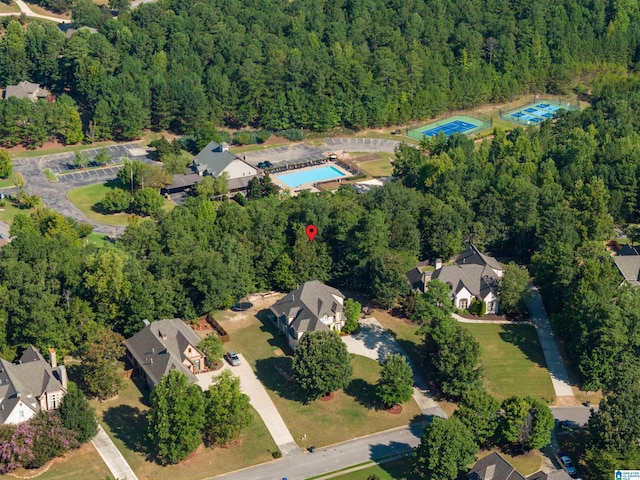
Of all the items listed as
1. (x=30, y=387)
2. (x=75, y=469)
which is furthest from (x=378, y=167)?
(x=75, y=469)

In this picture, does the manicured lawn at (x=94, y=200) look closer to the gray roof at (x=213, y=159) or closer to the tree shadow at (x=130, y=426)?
the gray roof at (x=213, y=159)

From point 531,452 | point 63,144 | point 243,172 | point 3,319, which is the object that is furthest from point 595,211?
point 63,144

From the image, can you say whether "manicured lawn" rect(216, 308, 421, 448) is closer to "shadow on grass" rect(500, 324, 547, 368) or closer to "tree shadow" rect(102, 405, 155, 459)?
"tree shadow" rect(102, 405, 155, 459)

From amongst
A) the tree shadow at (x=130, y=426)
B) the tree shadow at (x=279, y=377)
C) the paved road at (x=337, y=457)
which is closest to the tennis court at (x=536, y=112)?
the tree shadow at (x=279, y=377)

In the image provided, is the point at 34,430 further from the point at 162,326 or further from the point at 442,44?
the point at 442,44

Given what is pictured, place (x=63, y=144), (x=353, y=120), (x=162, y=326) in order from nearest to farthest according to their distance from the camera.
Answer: (x=162, y=326) < (x=63, y=144) < (x=353, y=120)

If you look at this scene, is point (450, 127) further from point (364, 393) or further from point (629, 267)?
point (364, 393)
